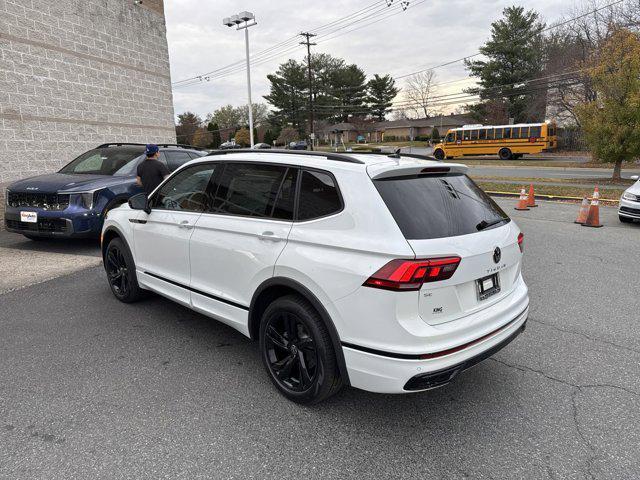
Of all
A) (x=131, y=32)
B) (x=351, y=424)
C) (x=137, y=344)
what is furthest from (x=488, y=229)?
(x=131, y=32)

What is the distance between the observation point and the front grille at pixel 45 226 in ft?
22.7

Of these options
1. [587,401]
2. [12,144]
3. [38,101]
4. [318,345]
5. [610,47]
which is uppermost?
[610,47]

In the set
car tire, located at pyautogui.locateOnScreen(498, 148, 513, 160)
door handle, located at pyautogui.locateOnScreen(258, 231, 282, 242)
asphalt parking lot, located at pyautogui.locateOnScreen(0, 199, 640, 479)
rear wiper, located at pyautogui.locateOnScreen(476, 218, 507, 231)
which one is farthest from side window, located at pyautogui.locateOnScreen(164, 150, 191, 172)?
car tire, located at pyautogui.locateOnScreen(498, 148, 513, 160)

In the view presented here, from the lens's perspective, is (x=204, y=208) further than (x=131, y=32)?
No

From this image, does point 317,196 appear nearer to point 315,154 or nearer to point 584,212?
point 315,154

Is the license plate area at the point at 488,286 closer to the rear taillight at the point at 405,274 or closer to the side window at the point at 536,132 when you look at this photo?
the rear taillight at the point at 405,274

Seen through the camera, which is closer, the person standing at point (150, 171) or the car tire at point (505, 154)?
the person standing at point (150, 171)

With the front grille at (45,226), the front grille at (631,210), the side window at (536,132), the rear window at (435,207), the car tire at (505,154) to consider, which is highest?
the side window at (536,132)

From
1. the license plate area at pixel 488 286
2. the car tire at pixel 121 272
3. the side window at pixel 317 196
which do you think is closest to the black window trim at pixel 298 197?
the side window at pixel 317 196

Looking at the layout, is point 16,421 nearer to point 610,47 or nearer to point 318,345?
point 318,345

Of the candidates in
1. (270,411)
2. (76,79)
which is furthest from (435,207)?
(76,79)

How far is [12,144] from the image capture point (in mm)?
10625

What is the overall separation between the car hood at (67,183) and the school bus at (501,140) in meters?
34.7

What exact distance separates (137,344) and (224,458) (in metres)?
1.83
